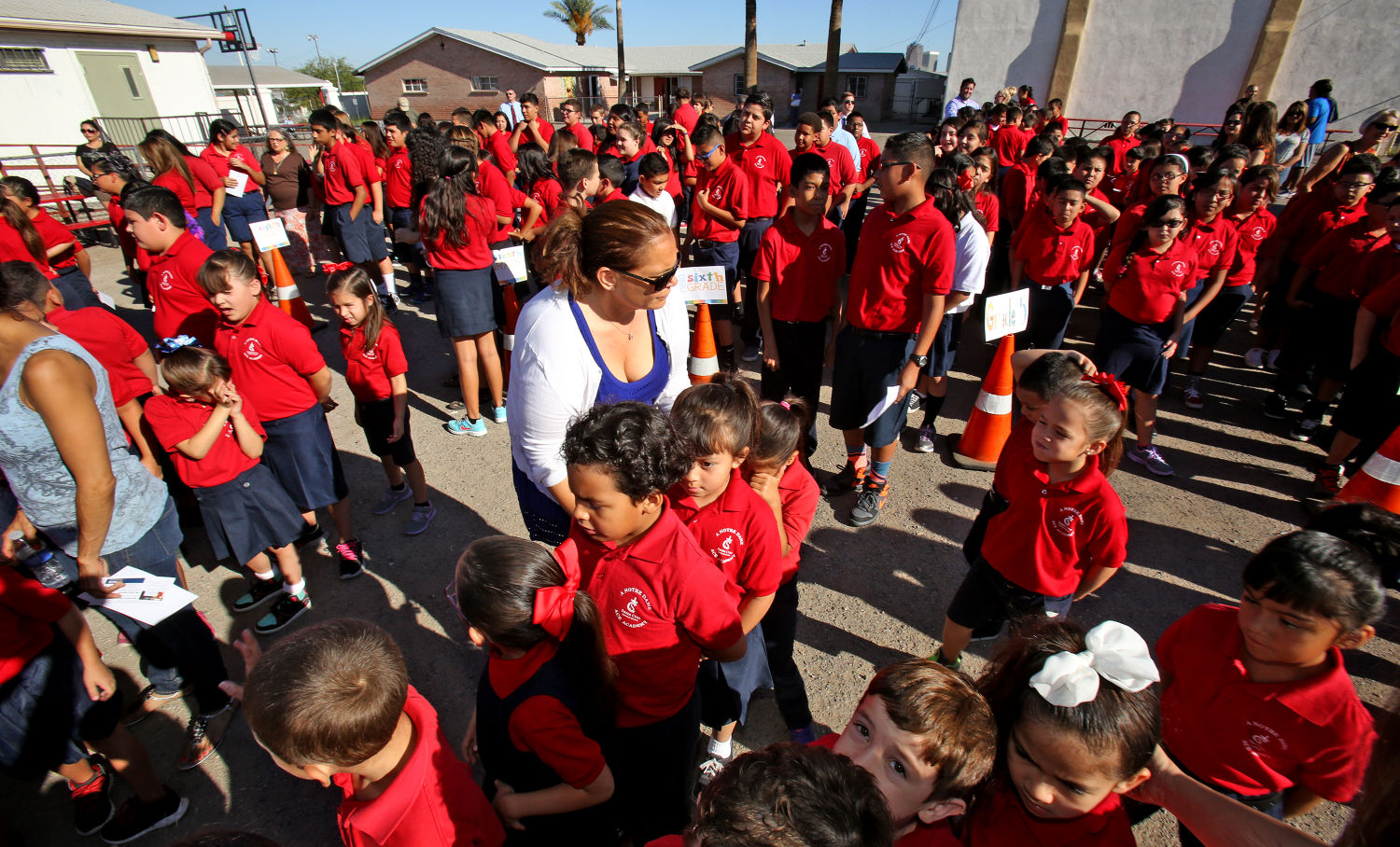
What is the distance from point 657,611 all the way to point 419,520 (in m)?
2.89

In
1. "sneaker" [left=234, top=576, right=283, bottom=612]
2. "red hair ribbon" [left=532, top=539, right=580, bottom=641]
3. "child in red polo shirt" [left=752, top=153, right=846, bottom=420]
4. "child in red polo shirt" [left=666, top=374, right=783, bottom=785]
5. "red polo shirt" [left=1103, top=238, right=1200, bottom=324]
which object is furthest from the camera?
"red polo shirt" [left=1103, top=238, right=1200, bottom=324]

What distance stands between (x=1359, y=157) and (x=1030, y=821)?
267 inches

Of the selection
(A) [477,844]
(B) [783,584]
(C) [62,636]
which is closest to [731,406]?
(B) [783,584]

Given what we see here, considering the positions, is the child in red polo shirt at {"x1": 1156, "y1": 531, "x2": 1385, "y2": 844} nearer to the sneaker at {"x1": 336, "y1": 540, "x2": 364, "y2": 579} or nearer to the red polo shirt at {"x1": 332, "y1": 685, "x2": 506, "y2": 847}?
the red polo shirt at {"x1": 332, "y1": 685, "x2": 506, "y2": 847}

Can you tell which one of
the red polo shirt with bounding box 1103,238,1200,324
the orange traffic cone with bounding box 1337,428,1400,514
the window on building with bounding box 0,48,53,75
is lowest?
the orange traffic cone with bounding box 1337,428,1400,514

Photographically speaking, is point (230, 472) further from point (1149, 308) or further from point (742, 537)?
point (1149, 308)

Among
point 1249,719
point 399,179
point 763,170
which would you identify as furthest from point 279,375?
point 399,179

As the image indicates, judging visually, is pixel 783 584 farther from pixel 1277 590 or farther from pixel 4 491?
pixel 4 491

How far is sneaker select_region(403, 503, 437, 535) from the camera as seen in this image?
4137 millimetres

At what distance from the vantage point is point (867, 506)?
4.14 m

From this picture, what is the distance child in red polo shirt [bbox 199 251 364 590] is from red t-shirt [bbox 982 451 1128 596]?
3.32m

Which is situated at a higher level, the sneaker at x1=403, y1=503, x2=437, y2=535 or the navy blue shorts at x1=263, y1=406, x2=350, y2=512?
the navy blue shorts at x1=263, y1=406, x2=350, y2=512

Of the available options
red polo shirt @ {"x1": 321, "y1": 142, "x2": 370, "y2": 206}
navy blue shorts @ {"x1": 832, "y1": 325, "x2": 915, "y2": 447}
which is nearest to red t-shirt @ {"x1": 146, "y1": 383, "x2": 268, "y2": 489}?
navy blue shorts @ {"x1": 832, "y1": 325, "x2": 915, "y2": 447}

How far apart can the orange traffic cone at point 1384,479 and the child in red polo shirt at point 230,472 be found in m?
5.18
